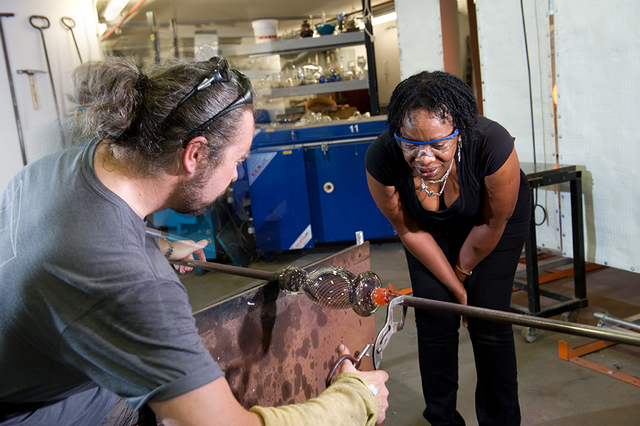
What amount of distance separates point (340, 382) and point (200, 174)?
537 mm

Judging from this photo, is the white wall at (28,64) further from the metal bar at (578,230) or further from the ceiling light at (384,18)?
the metal bar at (578,230)

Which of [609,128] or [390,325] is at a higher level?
[609,128]

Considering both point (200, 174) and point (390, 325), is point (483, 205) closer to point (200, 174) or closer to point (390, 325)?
point (390, 325)

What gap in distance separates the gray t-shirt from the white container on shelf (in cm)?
412

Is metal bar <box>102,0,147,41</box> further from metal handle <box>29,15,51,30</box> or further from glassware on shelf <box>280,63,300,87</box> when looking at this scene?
glassware on shelf <box>280,63,300,87</box>

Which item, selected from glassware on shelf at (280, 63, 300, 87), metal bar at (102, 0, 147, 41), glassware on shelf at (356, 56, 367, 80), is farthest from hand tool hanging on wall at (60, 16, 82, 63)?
glassware on shelf at (356, 56, 367, 80)

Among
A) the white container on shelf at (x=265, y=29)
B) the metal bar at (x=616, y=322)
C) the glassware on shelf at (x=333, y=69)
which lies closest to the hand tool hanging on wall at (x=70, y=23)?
the white container on shelf at (x=265, y=29)

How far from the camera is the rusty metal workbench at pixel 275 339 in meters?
1.16

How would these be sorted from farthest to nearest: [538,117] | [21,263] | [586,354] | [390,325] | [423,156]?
1. [538,117]
2. [586,354]
3. [423,156]
4. [390,325]
5. [21,263]

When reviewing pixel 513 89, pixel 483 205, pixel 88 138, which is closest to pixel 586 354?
pixel 483 205

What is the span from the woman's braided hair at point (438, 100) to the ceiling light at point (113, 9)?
448 centimetres

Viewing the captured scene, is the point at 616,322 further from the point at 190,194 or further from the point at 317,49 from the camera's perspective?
the point at 317,49

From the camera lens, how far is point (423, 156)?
133cm

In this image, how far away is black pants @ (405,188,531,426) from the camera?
5.02 ft
